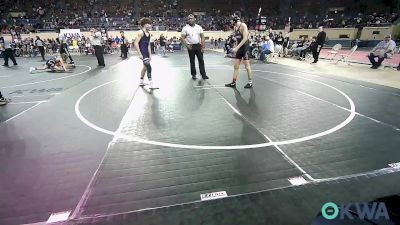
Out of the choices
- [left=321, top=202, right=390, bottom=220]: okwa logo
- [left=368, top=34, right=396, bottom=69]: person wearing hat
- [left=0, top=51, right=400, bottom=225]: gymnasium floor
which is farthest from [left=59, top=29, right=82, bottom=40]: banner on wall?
[left=321, top=202, right=390, bottom=220]: okwa logo

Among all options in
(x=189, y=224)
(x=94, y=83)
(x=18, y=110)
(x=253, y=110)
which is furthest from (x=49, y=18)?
(x=189, y=224)

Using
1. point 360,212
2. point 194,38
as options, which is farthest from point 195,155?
point 194,38

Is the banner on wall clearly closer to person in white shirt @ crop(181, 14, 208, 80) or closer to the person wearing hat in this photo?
person in white shirt @ crop(181, 14, 208, 80)

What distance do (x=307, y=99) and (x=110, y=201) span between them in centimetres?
495

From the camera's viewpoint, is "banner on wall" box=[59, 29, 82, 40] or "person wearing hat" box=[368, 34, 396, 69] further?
"banner on wall" box=[59, 29, 82, 40]

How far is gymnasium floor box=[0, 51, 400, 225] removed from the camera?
2521 millimetres

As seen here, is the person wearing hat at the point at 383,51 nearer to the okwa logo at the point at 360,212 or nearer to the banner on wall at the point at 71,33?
the okwa logo at the point at 360,212

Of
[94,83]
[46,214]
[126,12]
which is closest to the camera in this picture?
[46,214]

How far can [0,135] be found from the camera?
439 centimetres

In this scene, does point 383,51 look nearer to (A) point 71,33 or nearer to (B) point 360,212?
(B) point 360,212

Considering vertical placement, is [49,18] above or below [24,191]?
above

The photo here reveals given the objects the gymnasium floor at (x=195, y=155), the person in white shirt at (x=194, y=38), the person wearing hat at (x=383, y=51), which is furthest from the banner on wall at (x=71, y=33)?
the person wearing hat at (x=383, y=51)

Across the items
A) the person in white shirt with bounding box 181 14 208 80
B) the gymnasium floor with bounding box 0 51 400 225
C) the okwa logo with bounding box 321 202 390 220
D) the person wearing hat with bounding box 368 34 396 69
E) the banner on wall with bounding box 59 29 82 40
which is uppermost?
the banner on wall with bounding box 59 29 82 40

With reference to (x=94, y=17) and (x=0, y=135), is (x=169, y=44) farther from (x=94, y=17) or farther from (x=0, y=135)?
(x=0, y=135)
